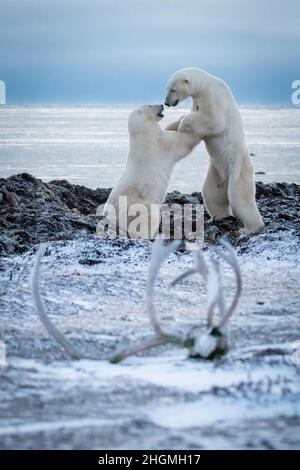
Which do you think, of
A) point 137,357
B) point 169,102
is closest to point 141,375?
point 137,357

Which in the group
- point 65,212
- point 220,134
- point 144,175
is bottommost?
point 65,212

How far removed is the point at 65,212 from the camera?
28.6 ft

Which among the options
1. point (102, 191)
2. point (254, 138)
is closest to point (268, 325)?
point (102, 191)

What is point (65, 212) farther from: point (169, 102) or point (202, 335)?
point (202, 335)

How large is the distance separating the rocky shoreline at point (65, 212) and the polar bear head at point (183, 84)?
4.58ft

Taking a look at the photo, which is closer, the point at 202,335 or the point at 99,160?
the point at 202,335

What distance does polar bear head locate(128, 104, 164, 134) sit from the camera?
7617 millimetres

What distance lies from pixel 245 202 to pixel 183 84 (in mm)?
1384

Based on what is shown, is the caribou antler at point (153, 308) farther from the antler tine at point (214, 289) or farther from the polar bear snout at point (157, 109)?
the polar bear snout at point (157, 109)

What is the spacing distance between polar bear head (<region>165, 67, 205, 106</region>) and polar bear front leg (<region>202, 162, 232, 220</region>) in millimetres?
912

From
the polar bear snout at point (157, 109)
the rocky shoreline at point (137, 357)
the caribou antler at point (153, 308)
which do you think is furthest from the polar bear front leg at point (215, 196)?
the caribou antler at point (153, 308)

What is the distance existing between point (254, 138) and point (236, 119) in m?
17.9

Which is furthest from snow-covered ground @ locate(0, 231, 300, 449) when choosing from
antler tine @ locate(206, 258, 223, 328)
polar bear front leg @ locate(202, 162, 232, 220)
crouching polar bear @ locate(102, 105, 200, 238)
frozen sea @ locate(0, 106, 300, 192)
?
frozen sea @ locate(0, 106, 300, 192)

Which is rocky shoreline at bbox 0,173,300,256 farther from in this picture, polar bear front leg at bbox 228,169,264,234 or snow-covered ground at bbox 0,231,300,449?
snow-covered ground at bbox 0,231,300,449
